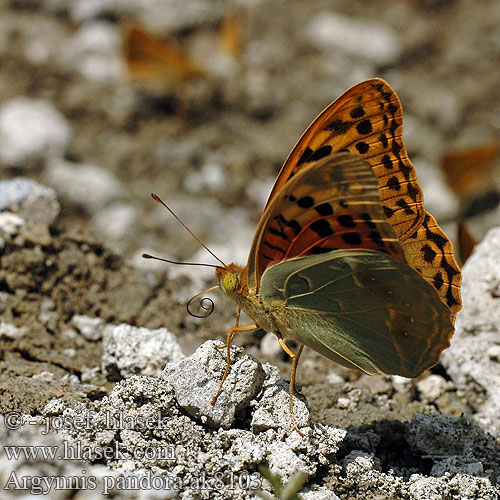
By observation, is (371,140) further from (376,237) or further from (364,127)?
(376,237)

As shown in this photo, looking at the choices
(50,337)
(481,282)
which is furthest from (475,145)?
(50,337)

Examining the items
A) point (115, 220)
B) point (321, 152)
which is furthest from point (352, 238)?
point (115, 220)

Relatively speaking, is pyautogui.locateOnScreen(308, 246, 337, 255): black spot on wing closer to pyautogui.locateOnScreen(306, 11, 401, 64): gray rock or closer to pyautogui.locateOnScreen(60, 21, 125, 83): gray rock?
pyautogui.locateOnScreen(60, 21, 125, 83): gray rock

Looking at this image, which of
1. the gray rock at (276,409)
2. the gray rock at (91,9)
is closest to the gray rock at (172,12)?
the gray rock at (91,9)

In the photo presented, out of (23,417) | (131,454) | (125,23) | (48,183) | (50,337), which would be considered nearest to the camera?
(131,454)

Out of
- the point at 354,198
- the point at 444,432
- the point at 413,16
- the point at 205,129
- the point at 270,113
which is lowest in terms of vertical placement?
the point at 444,432

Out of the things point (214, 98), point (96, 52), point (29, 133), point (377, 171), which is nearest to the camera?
point (377, 171)

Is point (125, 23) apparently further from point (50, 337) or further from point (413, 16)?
point (50, 337)
